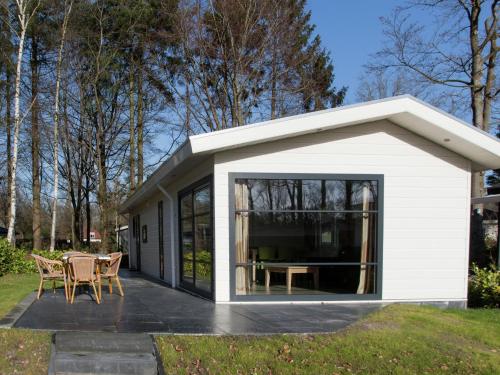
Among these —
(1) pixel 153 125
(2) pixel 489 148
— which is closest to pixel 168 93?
(1) pixel 153 125

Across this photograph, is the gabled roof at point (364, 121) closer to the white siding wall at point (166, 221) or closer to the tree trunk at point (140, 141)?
the white siding wall at point (166, 221)

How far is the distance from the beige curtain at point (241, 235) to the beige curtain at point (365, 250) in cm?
193

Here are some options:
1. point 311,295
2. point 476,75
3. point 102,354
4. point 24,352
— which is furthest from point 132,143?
point 102,354

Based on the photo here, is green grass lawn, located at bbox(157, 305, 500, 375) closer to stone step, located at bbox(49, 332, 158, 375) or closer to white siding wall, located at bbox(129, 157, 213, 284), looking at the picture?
stone step, located at bbox(49, 332, 158, 375)

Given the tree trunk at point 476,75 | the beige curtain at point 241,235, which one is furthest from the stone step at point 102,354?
the tree trunk at point 476,75

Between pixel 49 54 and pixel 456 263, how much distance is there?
17.7 meters

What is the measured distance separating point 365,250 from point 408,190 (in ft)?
3.99

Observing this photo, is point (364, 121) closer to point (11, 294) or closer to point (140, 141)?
point (11, 294)

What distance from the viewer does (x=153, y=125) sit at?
69.3 feet

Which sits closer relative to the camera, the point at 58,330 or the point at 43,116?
the point at 58,330

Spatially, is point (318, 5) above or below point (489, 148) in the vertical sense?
above

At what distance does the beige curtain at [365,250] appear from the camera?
7.74 metres

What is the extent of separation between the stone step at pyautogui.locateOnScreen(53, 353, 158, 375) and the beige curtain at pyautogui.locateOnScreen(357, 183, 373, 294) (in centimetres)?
428

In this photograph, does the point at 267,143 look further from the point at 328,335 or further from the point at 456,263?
the point at 456,263
